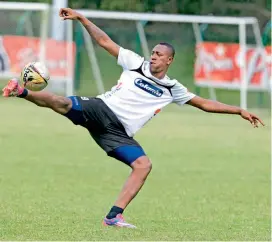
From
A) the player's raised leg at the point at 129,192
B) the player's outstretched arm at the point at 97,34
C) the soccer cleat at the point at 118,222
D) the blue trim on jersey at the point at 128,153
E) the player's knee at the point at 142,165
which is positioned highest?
the player's outstretched arm at the point at 97,34

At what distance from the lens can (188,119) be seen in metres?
26.6

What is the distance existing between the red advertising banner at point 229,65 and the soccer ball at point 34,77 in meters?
21.2

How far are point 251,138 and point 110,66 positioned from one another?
49.9 feet

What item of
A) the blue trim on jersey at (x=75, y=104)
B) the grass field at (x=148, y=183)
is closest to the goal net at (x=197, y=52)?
the grass field at (x=148, y=183)

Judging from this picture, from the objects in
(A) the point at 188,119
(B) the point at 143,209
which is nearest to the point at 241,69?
(A) the point at 188,119

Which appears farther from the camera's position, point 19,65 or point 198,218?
point 19,65

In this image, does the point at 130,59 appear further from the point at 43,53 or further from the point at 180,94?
the point at 43,53

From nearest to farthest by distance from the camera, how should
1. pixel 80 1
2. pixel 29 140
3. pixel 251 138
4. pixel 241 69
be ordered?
pixel 29 140
pixel 251 138
pixel 241 69
pixel 80 1

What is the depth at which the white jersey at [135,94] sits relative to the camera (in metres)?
9.88

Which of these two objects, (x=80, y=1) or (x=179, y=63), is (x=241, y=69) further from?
(x=80, y=1)

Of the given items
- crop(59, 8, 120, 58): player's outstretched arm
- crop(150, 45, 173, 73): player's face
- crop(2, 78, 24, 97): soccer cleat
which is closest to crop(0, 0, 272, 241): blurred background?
crop(2, 78, 24, 97): soccer cleat

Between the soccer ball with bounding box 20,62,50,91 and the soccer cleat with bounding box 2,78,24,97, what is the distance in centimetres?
50

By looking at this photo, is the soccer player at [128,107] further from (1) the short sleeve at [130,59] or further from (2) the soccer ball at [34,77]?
(2) the soccer ball at [34,77]

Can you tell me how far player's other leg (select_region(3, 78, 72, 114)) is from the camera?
8.85m
